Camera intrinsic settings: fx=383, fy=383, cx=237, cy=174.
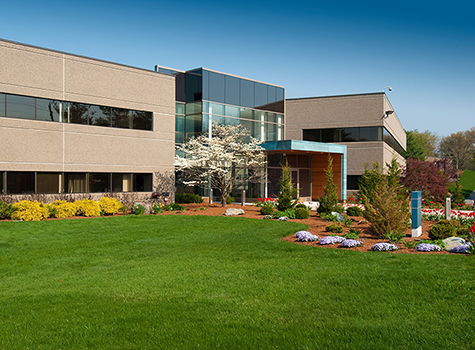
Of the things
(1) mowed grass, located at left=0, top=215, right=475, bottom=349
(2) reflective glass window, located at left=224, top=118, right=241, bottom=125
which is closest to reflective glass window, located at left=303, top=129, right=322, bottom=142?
(2) reflective glass window, located at left=224, top=118, right=241, bottom=125

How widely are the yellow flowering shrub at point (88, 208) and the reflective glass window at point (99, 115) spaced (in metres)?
5.39

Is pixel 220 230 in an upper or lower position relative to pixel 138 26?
lower

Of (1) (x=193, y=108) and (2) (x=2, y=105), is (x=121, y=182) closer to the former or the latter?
(2) (x=2, y=105)

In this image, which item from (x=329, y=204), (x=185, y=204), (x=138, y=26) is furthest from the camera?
(x=185, y=204)

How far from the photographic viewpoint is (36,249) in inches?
457

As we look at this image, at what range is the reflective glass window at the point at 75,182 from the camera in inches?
805

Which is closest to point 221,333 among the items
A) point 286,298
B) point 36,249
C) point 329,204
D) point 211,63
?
point 286,298

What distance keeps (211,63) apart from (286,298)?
2492cm

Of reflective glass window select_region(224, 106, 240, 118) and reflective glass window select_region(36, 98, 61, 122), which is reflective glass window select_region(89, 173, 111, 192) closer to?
reflective glass window select_region(36, 98, 61, 122)

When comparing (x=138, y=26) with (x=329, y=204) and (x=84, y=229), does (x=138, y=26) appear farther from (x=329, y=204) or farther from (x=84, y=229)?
(x=329, y=204)

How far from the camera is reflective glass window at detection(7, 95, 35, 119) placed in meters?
18.8

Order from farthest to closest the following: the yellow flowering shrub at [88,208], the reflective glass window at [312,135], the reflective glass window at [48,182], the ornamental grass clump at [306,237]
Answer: the reflective glass window at [312,135] < the reflective glass window at [48,182] < the yellow flowering shrub at [88,208] < the ornamental grass clump at [306,237]

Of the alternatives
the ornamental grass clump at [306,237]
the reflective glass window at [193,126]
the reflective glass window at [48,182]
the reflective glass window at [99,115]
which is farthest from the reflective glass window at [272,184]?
the ornamental grass clump at [306,237]

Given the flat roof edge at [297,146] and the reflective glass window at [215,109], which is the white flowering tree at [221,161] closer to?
the flat roof edge at [297,146]
